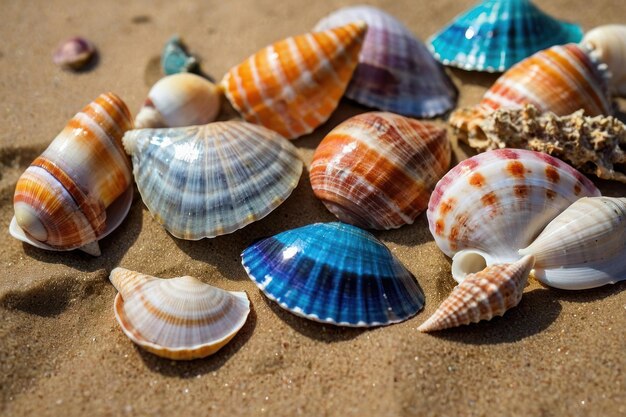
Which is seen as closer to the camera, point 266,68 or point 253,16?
point 266,68

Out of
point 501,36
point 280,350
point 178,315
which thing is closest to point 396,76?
point 501,36

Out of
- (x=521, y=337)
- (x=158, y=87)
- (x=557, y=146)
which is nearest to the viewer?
(x=521, y=337)

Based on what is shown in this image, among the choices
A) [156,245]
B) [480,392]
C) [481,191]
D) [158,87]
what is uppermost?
[158,87]

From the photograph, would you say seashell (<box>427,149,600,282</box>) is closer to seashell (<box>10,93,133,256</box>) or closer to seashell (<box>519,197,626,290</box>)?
seashell (<box>519,197,626,290</box>)

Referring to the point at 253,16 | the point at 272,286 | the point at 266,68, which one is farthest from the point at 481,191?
the point at 253,16

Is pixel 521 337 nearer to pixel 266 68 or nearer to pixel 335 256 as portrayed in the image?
pixel 335 256

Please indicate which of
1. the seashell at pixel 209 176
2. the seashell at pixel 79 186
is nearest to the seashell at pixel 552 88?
the seashell at pixel 209 176
